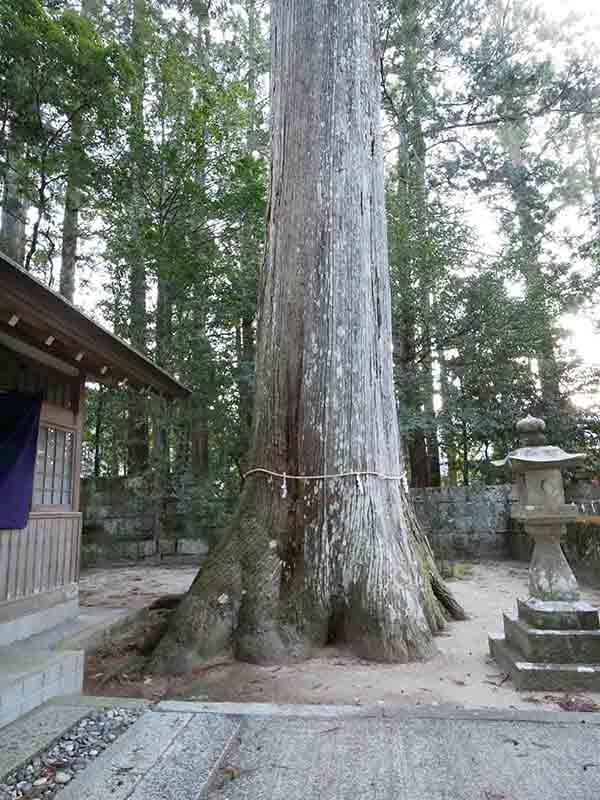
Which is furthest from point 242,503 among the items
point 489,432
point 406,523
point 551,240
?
point 551,240

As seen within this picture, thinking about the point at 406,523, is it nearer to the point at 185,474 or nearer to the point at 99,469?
the point at 185,474

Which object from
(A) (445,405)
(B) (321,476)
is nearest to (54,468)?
(B) (321,476)

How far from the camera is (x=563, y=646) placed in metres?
2.76

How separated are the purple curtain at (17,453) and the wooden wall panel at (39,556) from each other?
18cm

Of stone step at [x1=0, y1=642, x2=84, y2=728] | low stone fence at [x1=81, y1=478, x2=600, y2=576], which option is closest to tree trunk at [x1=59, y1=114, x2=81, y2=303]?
low stone fence at [x1=81, y1=478, x2=600, y2=576]

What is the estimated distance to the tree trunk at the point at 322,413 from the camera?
333 cm

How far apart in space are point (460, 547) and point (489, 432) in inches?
77.7

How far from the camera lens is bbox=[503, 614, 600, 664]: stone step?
274 centimetres

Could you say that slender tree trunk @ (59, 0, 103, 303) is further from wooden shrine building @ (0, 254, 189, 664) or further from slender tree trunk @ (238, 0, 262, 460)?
wooden shrine building @ (0, 254, 189, 664)

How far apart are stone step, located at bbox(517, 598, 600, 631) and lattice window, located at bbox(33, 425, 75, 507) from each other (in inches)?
146

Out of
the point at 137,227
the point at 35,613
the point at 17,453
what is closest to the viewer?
the point at 17,453

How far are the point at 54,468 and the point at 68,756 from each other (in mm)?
2765

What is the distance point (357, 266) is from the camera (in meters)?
3.98

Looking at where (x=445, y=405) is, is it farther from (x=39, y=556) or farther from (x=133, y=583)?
(x=39, y=556)
